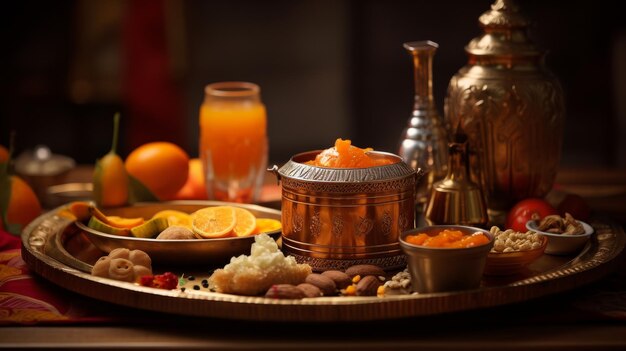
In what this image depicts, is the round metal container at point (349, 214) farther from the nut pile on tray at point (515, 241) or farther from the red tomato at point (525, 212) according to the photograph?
the red tomato at point (525, 212)

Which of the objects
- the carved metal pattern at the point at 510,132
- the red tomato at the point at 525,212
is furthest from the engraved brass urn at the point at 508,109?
the red tomato at the point at 525,212

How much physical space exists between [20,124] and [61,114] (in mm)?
234

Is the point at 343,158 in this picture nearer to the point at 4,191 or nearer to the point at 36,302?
the point at 36,302

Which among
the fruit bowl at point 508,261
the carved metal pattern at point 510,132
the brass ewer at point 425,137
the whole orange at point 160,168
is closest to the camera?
the fruit bowl at point 508,261

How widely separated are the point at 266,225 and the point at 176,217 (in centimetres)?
23

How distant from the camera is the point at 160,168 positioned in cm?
260

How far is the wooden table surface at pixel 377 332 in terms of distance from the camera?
1.68 metres

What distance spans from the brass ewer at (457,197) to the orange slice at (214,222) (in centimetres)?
48

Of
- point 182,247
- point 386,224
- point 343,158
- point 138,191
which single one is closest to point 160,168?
point 138,191

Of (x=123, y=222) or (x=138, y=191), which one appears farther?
(x=138, y=191)

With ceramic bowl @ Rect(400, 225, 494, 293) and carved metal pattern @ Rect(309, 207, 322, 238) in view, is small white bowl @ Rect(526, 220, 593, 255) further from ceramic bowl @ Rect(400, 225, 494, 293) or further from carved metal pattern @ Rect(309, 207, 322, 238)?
carved metal pattern @ Rect(309, 207, 322, 238)

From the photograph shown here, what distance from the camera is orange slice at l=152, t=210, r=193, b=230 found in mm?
2277

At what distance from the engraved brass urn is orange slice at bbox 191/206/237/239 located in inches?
24.9

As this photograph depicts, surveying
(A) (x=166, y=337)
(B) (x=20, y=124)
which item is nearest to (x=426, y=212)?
(A) (x=166, y=337)
